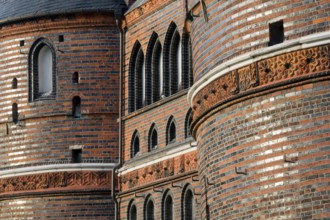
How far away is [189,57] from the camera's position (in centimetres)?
3962

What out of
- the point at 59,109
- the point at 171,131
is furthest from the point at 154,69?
the point at 59,109

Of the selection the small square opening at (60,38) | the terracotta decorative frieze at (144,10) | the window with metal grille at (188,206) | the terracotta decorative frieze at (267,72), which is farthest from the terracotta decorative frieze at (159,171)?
the terracotta decorative frieze at (267,72)

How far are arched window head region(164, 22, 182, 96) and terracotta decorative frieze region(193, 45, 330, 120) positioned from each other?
1144cm

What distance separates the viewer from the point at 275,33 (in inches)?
1067

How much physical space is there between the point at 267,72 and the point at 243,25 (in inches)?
54.2

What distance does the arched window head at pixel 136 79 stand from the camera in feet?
141

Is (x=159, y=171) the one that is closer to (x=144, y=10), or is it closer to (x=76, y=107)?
(x=76, y=107)

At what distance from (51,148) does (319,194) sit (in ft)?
64.6

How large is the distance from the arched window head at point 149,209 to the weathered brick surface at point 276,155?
41.7 ft

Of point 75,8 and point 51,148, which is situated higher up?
point 75,8

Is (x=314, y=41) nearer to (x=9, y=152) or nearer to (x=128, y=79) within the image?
(x=128, y=79)

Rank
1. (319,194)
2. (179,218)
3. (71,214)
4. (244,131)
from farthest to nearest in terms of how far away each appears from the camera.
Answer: (71,214), (179,218), (244,131), (319,194)

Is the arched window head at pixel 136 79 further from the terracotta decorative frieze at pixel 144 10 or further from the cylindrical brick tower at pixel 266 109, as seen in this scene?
the cylindrical brick tower at pixel 266 109

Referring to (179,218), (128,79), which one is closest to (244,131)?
(179,218)
